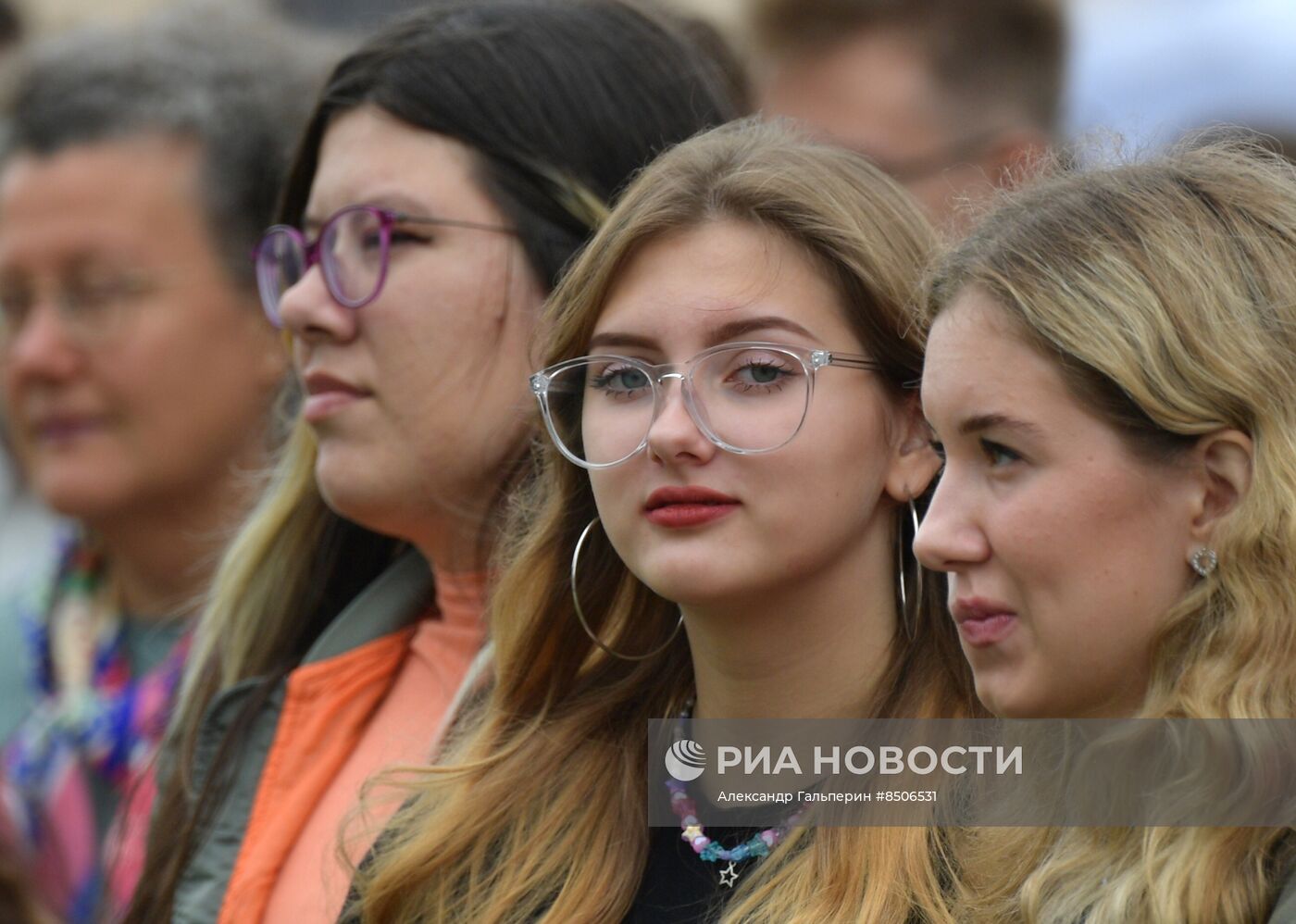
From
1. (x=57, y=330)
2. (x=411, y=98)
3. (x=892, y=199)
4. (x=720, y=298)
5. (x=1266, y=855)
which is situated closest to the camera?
(x=1266, y=855)

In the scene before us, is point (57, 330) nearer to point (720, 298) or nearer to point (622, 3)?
point (622, 3)

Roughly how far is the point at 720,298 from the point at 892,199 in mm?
344

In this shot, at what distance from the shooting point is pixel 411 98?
3.09 meters

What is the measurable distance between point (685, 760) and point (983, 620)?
620 mm

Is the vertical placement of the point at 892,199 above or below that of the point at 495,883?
above

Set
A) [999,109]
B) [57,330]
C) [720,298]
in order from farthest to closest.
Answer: [999,109] < [57,330] < [720,298]

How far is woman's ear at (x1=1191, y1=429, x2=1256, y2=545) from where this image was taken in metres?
1.95

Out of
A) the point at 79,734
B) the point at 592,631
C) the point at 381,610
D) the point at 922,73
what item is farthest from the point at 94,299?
the point at 922,73

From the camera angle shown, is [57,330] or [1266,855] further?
[57,330]

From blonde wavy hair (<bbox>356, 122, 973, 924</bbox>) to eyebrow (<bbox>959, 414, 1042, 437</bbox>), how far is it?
354 mm

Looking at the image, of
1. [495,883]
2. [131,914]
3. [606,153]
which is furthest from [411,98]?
[131,914]

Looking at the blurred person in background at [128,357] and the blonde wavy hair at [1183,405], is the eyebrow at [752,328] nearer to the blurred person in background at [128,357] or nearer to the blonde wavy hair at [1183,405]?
the blonde wavy hair at [1183,405]

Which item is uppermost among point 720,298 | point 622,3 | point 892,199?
point 622,3

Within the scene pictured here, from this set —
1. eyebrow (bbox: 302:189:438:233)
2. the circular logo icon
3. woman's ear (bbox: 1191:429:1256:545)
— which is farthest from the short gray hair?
woman's ear (bbox: 1191:429:1256:545)
